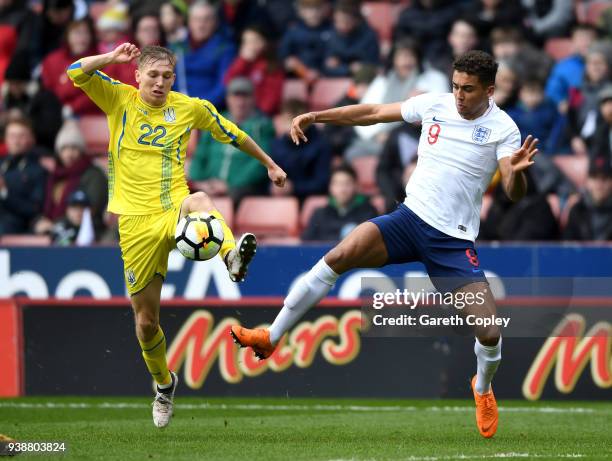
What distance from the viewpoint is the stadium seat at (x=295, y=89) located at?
15297 millimetres

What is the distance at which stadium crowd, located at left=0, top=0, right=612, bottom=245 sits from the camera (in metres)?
13.3

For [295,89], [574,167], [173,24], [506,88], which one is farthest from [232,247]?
[173,24]

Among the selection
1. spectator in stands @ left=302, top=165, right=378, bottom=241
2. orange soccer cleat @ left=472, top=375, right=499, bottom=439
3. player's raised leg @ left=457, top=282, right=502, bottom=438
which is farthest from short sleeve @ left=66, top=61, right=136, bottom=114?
spectator in stands @ left=302, top=165, right=378, bottom=241

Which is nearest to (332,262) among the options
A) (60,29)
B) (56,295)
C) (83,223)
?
(56,295)

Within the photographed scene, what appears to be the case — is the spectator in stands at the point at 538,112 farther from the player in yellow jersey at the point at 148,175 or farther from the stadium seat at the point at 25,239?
the player in yellow jersey at the point at 148,175

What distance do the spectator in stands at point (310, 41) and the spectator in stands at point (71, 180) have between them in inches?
113

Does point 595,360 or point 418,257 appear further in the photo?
point 595,360

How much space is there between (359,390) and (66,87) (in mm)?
6287

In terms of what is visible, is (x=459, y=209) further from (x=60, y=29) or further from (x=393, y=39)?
(x=60, y=29)

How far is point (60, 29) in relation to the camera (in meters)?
16.8

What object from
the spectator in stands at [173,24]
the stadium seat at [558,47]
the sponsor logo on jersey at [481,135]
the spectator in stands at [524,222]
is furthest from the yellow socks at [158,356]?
the stadium seat at [558,47]

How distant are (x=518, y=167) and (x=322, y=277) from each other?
152cm

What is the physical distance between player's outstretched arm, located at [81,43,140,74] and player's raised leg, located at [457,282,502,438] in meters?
2.62

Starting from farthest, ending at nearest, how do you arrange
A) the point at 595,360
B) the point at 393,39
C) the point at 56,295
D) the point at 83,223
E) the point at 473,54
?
the point at 393,39, the point at 83,223, the point at 56,295, the point at 595,360, the point at 473,54
